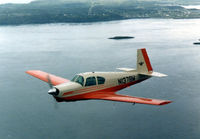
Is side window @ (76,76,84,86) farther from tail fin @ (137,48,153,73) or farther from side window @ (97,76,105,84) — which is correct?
tail fin @ (137,48,153,73)

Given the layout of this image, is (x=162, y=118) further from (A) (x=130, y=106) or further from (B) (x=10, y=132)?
(B) (x=10, y=132)

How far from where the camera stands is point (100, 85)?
85.3 feet

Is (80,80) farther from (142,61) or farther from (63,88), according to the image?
(142,61)

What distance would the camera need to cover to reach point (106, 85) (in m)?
26.4

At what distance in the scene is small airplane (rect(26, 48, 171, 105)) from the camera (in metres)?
23.0

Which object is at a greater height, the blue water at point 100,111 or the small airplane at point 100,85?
the small airplane at point 100,85

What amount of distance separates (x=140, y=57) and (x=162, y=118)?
9166 mm

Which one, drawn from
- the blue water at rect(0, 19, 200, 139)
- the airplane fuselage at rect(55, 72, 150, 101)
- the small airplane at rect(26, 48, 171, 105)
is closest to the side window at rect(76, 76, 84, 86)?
the small airplane at rect(26, 48, 171, 105)

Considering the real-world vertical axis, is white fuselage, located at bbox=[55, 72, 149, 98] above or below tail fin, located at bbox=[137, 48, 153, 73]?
below

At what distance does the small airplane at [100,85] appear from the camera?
23.0 m

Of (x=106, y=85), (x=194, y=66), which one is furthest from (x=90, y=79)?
(x=194, y=66)

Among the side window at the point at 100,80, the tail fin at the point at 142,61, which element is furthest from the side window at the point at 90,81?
the tail fin at the point at 142,61

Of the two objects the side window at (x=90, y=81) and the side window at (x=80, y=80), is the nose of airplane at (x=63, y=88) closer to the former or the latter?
the side window at (x=80, y=80)

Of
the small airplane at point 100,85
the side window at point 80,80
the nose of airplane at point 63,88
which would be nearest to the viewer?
the nose of airplane at point 63,88
